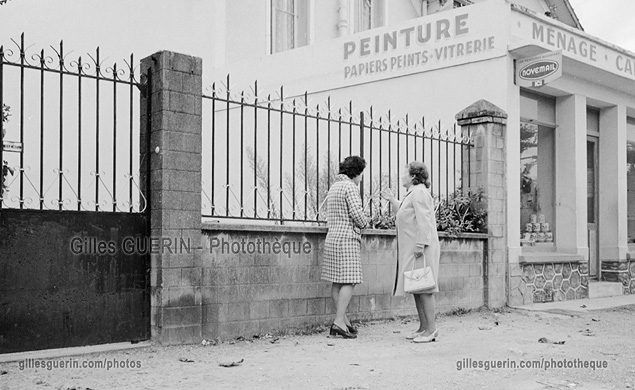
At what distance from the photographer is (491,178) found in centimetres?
1027

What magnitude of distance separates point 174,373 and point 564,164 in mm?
9006

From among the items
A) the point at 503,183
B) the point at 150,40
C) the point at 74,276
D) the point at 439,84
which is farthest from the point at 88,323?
the point at 150,40

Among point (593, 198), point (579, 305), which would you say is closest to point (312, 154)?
point (579, 305)

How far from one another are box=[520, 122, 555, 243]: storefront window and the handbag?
5498 mm

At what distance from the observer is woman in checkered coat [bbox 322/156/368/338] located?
24.0 feet

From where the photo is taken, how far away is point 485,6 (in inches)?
430

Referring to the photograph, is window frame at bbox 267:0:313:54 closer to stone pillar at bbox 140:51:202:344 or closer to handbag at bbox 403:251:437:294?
stone pillar at bbox 140:51:202:344

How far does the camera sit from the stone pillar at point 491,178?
1019 cm

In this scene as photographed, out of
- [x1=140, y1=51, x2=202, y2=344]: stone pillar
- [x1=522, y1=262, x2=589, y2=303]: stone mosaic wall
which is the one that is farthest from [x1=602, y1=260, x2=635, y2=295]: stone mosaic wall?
[x1=140, y1=51, x2=202, y2=344]: stone pillar

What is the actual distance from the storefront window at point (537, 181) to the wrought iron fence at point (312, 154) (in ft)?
5.90

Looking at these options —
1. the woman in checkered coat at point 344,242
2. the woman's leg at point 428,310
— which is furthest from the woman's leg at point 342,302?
the woman's leg at point 428,310

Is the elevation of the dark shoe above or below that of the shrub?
below

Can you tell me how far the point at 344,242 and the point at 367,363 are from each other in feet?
5.01

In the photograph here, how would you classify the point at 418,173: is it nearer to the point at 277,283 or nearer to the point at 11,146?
the point at 277,283
